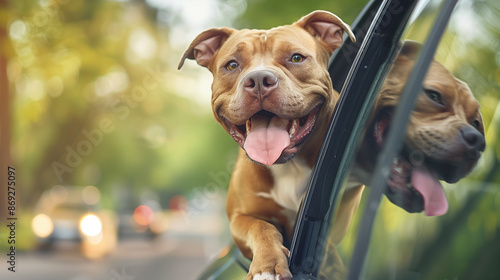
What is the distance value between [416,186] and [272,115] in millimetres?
533

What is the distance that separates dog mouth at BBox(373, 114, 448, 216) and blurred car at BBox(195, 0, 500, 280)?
3cm

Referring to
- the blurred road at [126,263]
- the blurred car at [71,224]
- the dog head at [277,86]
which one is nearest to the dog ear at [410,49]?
the dog head at [277,86]

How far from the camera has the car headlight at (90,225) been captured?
16709 millimetres

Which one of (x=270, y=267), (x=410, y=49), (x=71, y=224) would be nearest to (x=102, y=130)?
(x=71, y=224)

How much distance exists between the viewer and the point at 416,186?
4.21ft

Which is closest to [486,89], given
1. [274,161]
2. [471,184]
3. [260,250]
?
[471,184]

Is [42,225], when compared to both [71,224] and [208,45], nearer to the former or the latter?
[71,224]

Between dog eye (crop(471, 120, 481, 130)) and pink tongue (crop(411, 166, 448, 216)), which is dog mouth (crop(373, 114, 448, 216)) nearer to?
pink tongue (crop(411, 166, 448, 216))

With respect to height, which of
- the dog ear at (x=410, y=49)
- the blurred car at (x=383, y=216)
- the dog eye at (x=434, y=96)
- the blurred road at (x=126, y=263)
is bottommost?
the blurred road at (x=126, y=263)

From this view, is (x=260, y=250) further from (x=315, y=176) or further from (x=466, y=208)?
(x=466, y=208)

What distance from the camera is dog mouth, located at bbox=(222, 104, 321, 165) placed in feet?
5.48

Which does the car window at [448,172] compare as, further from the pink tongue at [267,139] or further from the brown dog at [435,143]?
the pink tongue at [267,139]

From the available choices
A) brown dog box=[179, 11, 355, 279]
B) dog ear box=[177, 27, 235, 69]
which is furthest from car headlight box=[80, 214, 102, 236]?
brown dog box=[179, 11, 355, 279]

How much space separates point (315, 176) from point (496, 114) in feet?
1.66
